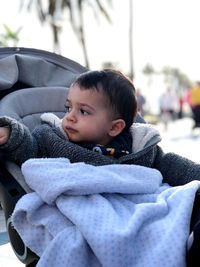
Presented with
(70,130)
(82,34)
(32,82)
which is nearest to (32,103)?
(32,82)

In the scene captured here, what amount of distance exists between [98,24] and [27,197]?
2059 cm

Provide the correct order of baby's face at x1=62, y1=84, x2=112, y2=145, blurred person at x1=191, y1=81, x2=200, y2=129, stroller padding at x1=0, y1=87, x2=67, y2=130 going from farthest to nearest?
blurred person at x1=191, y1=81, x2=200, y2=129, stroller padding at x1=0, y1=87, x2=67, y2=130, baby's face at x1=62, y1=84, x2=112, y2=145

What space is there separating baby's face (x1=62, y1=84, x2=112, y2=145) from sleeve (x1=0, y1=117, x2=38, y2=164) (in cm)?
19

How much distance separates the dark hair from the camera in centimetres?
196

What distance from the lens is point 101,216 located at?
1484 mm

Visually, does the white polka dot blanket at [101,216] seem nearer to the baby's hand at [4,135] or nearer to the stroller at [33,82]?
the baby's hand at [4,135]

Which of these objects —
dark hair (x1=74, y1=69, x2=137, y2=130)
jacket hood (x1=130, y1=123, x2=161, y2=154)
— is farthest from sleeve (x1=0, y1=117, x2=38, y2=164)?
jacket hood (x1=130, y1=123, x2=161, y2=154)

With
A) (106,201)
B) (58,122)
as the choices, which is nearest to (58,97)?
(58,122)

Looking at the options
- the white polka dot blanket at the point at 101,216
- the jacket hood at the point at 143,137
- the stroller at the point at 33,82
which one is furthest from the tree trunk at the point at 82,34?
the white polka dot blanket at the point at 101,216

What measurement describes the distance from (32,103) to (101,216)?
1.10 metres

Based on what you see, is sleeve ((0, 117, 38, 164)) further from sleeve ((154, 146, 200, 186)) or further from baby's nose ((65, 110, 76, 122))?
sleeve ((154, 146, 200, 186))

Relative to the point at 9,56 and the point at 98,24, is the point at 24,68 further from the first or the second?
the point at 98,24

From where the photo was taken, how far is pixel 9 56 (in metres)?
2.45

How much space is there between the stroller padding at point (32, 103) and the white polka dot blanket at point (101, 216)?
0.66 m
